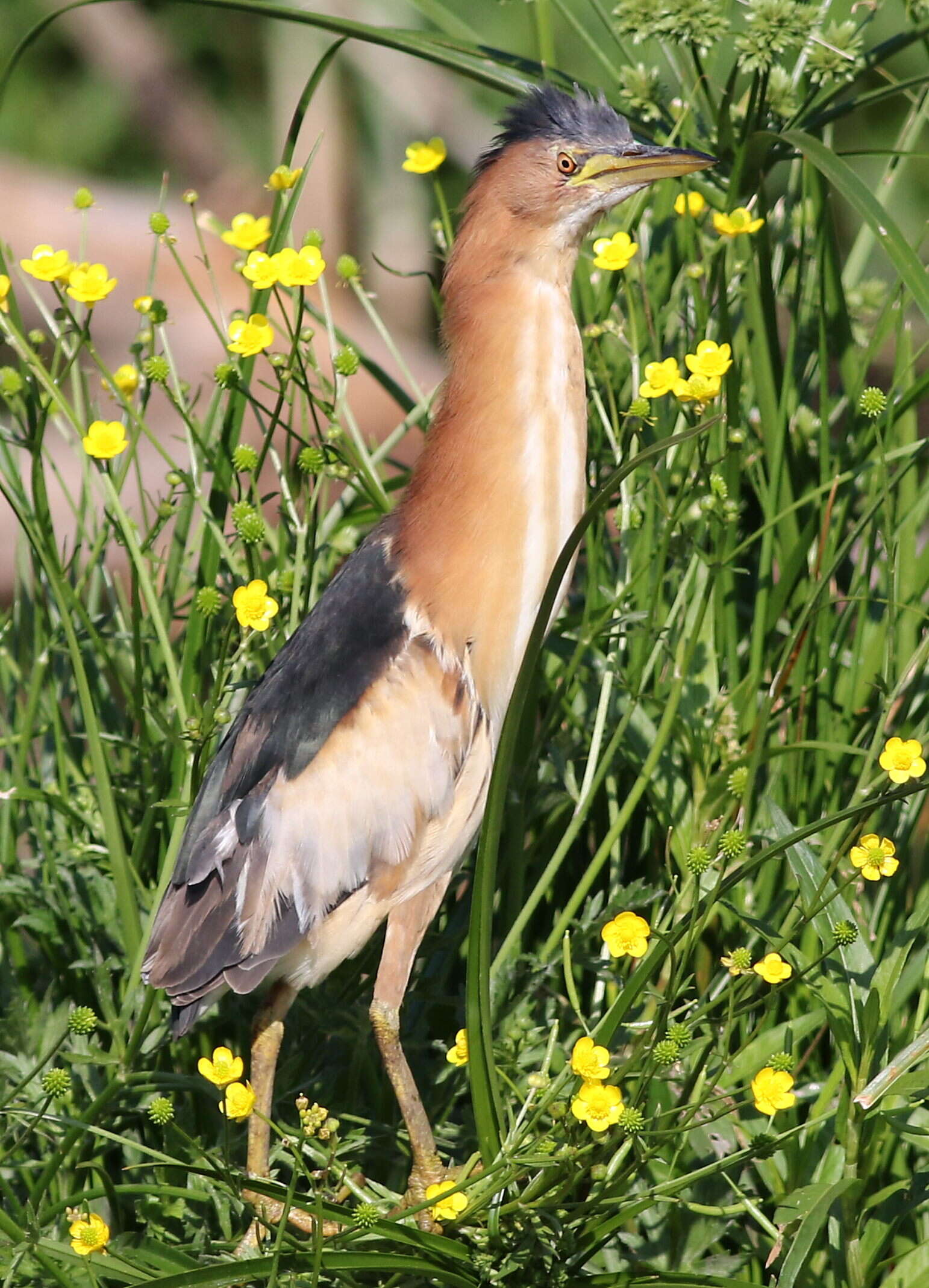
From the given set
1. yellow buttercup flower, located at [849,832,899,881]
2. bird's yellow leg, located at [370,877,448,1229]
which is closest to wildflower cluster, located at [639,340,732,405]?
yellow buttercup flower, located at [849,832,899,881]

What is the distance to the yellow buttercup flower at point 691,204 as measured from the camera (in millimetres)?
1762

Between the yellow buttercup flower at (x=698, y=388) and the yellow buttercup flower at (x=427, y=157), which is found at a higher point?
the yellow buttercup flower at (x=427, y=157)

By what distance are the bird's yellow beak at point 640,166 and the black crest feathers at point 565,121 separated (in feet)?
0.10

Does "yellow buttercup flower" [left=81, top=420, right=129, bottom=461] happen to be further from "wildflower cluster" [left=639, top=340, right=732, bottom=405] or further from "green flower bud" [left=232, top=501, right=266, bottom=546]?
"wildflower cluster" [left=639, top=340, right=732, bottom=405]

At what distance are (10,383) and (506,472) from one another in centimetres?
55

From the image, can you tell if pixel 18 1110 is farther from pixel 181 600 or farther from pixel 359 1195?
pixel 181 600

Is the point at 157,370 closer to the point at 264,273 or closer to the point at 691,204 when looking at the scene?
the point at 264,273

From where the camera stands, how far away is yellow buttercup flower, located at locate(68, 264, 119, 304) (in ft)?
5.09

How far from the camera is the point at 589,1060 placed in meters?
1.17

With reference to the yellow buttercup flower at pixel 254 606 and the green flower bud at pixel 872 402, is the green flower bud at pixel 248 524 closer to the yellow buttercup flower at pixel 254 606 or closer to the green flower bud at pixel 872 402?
the yellow buttercup flower at pixel 254 606

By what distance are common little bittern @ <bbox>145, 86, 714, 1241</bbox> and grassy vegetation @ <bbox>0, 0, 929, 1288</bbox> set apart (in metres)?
0.06

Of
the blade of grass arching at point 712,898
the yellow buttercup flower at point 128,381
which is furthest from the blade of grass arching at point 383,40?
the blade of grass arching at point 712,898

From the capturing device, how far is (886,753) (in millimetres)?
1199

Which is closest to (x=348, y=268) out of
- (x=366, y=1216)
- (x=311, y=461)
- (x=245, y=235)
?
(x=245, y=235)
